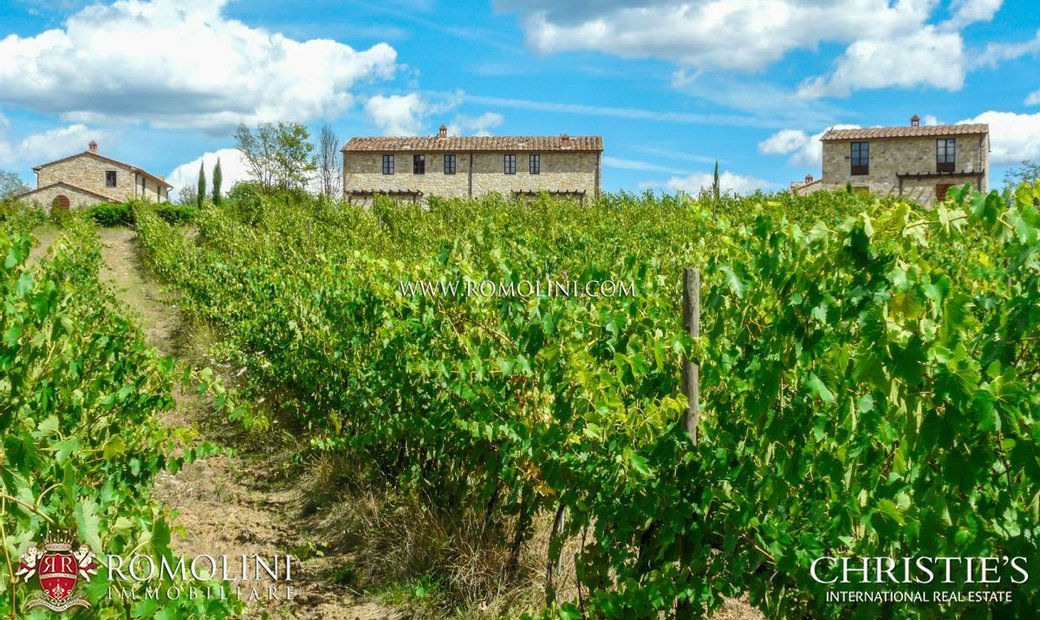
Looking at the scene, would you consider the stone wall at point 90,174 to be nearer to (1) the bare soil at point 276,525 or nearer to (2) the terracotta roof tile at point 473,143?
(2) the terracotta roof tile at point 473,143

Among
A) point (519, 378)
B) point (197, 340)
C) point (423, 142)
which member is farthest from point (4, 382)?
point (423, 142)

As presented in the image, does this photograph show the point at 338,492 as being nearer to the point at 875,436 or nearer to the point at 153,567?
the point at 153,567

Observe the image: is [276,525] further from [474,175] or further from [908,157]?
[908,157]

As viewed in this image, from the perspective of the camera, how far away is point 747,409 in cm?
246

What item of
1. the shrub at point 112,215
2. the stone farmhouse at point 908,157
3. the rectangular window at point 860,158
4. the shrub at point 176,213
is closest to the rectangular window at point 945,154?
the stone farmhouse at point 908,157

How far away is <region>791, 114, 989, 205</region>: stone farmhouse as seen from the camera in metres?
42.3

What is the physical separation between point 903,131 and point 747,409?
153 feet

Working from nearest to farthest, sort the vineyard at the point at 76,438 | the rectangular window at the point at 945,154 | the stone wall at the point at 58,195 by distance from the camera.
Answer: the vineyard at the point at 76,438, the rectangular window at the point at 945,154, the stone wall at the point at 58,195

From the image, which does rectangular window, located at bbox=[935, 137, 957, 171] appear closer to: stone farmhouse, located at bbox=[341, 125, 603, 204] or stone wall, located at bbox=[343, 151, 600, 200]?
stone farmhouse, located at bbox=[341, 125, 603, 204]

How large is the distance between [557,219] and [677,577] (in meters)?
19.1

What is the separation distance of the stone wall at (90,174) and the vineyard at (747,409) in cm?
5821

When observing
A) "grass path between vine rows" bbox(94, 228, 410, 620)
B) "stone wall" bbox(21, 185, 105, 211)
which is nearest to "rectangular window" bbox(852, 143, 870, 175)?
"grass path between vine rows" bbox(94, 228, 410, 620)

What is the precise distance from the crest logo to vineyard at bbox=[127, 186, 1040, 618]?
5.10 feet

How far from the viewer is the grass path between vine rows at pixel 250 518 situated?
15.2 ft
